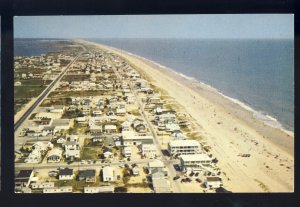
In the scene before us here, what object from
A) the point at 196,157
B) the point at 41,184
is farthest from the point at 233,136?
the point at 41,184

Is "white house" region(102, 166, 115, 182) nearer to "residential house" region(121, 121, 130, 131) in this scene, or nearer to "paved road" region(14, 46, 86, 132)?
"residential house" region(121, 121, 130, 131)

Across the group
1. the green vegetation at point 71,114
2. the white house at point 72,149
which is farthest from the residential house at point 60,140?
the green vegetation at point 71,114

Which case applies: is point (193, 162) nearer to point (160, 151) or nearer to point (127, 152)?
point (160, 151)

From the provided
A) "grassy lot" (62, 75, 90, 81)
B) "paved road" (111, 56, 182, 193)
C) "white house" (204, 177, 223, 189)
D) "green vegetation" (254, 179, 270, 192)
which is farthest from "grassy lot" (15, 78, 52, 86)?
"green vegetation" (254, 179, 270, 192)

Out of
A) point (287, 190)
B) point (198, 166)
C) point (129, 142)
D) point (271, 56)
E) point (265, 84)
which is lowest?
point (287, 190)

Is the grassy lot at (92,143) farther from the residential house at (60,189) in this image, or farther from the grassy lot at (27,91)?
the grassy lot at (27,91)
